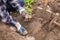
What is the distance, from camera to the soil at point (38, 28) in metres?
3.19

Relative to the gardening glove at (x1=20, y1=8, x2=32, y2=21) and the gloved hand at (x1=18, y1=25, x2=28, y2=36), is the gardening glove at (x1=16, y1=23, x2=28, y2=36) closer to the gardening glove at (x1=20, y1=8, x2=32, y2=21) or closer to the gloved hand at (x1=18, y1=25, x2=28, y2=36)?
the gloved hand at (x1=18, y1=25, x2=28, y2=36)

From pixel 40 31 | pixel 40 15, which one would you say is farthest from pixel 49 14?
pixel 40 31

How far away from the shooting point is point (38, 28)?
133 inches

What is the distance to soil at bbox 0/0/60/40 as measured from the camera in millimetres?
3193

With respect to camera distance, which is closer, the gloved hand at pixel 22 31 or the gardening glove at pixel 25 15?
the gloved hand at pixel 22 31

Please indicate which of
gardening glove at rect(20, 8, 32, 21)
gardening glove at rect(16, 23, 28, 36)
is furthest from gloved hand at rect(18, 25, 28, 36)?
gardening glove at rect(20, 8, 32, 21)

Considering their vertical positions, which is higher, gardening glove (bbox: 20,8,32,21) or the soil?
gardening glove (bbox: 20,8,32,21)

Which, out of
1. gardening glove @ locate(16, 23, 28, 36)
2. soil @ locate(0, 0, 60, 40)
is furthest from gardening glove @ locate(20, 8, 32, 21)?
gardening glove @ locate(16, 23, 28, 36)

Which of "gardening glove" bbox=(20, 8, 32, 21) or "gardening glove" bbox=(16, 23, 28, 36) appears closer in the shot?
"gardening glove" bbox=(16, 23, 28, 36)

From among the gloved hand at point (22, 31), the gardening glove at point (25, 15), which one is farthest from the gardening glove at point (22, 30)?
the gardening glove at point (25, 15)

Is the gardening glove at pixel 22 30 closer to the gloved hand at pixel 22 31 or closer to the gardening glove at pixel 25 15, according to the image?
the gloved hand at pixel 22 31

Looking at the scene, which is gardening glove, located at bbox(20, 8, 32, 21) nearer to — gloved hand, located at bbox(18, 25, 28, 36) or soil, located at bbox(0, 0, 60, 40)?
soil, located at bbox(0, 0, 60, 40)

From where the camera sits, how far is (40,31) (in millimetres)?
3348

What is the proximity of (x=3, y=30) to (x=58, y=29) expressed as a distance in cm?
85
